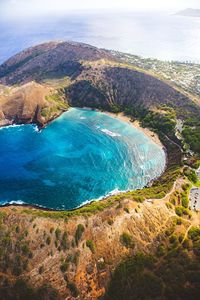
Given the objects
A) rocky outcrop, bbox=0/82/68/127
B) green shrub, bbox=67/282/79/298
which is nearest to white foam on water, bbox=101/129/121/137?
rocky outcrop, bbox=0/82/68/127

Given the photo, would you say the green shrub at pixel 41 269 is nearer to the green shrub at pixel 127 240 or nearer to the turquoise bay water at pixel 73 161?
the green shrub at pixel 127 240

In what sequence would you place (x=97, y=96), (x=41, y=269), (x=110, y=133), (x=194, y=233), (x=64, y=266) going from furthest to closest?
1. (x=97, y=96)
2. (x=110, y=133)
3. (x=194, y=233)
4. (x=64, y=266)
5. (x=41, y=269)

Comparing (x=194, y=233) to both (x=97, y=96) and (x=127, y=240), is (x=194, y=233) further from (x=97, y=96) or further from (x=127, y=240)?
(x=97, y=96)

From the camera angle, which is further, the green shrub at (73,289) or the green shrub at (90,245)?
the green shrub at (90,245)

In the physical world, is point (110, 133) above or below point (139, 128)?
above

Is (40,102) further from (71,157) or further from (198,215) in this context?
(198,215)

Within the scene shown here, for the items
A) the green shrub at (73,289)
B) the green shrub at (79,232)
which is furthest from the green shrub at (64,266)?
the green shrub at (79,232)

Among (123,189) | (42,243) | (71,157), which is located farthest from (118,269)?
(71,157)

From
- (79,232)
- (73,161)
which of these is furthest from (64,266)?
(73,161)
